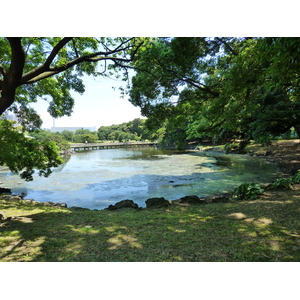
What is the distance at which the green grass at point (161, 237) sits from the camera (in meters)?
2.39

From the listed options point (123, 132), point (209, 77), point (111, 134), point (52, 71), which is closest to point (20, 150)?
point (52, 71)

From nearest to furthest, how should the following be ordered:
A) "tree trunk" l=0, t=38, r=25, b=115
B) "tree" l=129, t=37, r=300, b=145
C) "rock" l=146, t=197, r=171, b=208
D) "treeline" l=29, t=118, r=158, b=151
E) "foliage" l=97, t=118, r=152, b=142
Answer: "tree trunk" l=0, t=38, r=25, b=115
"tree" l=129, t=37, r=300, b=145
"rock" l=146, t=197, r=171, b=208
"treeline" l=29, t=118, r=158, b=151
"foliage" l=97, t=118, r=152, b=142

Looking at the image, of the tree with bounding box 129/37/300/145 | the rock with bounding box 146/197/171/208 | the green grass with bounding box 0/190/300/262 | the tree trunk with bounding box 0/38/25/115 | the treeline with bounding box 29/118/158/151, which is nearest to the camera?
the green grass with bounding box 0/190/300/262

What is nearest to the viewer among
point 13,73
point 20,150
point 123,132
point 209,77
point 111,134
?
point 13,73

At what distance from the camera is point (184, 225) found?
11.5 feet

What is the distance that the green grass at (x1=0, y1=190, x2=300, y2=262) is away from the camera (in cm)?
239

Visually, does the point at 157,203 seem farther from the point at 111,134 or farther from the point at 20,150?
the point at 111,134

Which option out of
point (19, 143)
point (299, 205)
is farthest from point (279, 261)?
point (19, 143)

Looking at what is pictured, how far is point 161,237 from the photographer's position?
294 cm

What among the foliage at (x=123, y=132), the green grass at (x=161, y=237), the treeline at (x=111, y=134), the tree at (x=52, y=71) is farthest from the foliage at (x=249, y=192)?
the foliage at (x=123, y=132)

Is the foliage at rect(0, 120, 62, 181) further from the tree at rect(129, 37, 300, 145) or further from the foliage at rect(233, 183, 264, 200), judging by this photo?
the foliage at rect(233, 183, 264, 200)

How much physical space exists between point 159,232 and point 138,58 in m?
4.01

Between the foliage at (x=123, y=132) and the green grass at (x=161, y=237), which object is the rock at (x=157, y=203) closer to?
the green grass at (x=161, y=237)

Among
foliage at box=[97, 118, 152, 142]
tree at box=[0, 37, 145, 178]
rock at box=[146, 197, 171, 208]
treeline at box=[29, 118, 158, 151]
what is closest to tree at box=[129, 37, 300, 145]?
tree at box=[0, 37, 145, 178]
